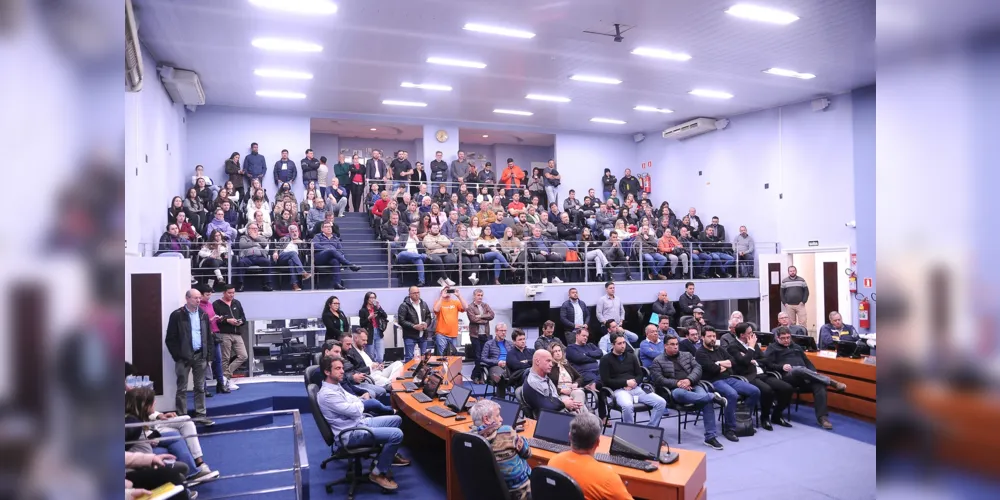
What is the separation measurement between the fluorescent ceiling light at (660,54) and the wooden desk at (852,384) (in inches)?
228

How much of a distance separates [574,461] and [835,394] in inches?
257

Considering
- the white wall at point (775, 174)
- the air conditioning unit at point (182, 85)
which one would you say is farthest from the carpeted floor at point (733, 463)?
the white wall at point (775, 174)

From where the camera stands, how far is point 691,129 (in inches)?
626

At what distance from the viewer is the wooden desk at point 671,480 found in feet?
12.1

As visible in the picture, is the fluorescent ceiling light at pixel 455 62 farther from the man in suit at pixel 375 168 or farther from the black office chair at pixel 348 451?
the black office chair at pixel 348 451

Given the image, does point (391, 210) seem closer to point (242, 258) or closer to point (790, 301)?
point (242, 258)

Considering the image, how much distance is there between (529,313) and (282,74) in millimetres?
6868

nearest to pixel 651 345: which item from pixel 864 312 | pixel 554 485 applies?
pixel 554 485

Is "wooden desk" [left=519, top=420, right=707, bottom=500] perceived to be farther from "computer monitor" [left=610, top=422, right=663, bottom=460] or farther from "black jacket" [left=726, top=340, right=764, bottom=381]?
"black jacket" [left=726, top=340, right=764, bottom=381]

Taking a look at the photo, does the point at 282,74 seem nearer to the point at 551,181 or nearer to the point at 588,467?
the point at 551,181

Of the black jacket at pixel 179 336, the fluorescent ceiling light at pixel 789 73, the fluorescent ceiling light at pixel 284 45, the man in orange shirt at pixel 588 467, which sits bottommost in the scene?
the man in orange shirt at pixel 588 467

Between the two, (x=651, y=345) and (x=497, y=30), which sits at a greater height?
(x=497, y=30)
